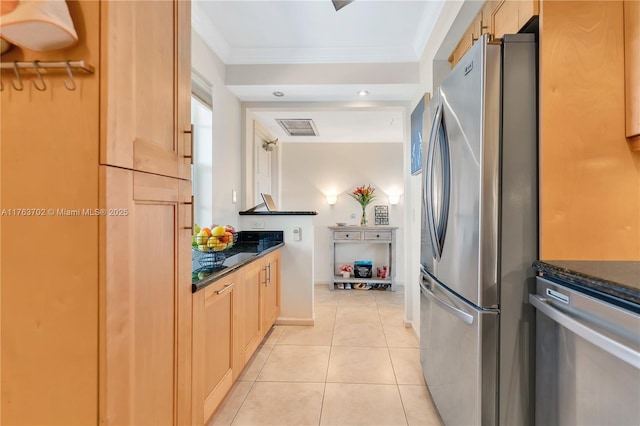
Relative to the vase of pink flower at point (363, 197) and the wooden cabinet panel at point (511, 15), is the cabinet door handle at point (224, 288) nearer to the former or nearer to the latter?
the wooden cabinet panel at point (511, 15)

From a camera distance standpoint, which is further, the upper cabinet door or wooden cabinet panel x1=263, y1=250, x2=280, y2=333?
wooden cabinet panel x1=263, y1=250, x2=280, y2=333

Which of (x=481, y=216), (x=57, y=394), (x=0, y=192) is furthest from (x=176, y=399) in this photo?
(x=481, y=216)

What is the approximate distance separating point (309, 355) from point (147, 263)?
1.93 meters

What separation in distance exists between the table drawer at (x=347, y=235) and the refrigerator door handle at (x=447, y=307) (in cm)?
291

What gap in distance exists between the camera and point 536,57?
128 centimetres

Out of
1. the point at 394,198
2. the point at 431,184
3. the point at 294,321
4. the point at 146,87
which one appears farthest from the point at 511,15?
the point at 394,198

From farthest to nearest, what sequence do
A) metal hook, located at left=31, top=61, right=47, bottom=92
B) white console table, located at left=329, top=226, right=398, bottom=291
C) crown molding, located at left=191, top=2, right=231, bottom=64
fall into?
1. white console table, located at left=329, top=226, right=398, bottom=291
2. crown molding, located at left=191, top=2, right=231, bottom=64
3. metal hook, located at left=31, top=61, right=47, bottom=92

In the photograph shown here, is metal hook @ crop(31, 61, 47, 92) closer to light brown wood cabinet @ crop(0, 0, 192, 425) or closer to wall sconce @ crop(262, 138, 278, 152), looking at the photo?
light brown wood cabinet @ crop(0, 0, 192, 425)

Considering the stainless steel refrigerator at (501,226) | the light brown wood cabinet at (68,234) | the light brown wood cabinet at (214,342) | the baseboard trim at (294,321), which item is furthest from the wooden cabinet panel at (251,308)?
the stainless steel refrigerator at (501,226)

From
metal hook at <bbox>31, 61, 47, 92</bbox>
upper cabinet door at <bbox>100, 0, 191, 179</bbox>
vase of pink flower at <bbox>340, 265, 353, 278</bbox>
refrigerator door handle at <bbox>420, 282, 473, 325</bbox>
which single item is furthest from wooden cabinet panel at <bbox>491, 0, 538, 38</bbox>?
vase of pink flower at <bbox>340, 265, 353, 278</bbox>

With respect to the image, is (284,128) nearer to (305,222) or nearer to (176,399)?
(305,222)

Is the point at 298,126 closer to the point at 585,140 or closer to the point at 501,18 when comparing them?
the point at 501,18

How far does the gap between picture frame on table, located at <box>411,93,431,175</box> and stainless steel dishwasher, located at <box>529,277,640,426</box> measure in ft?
5.51

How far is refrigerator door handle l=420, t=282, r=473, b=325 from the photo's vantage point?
53.2 inches
